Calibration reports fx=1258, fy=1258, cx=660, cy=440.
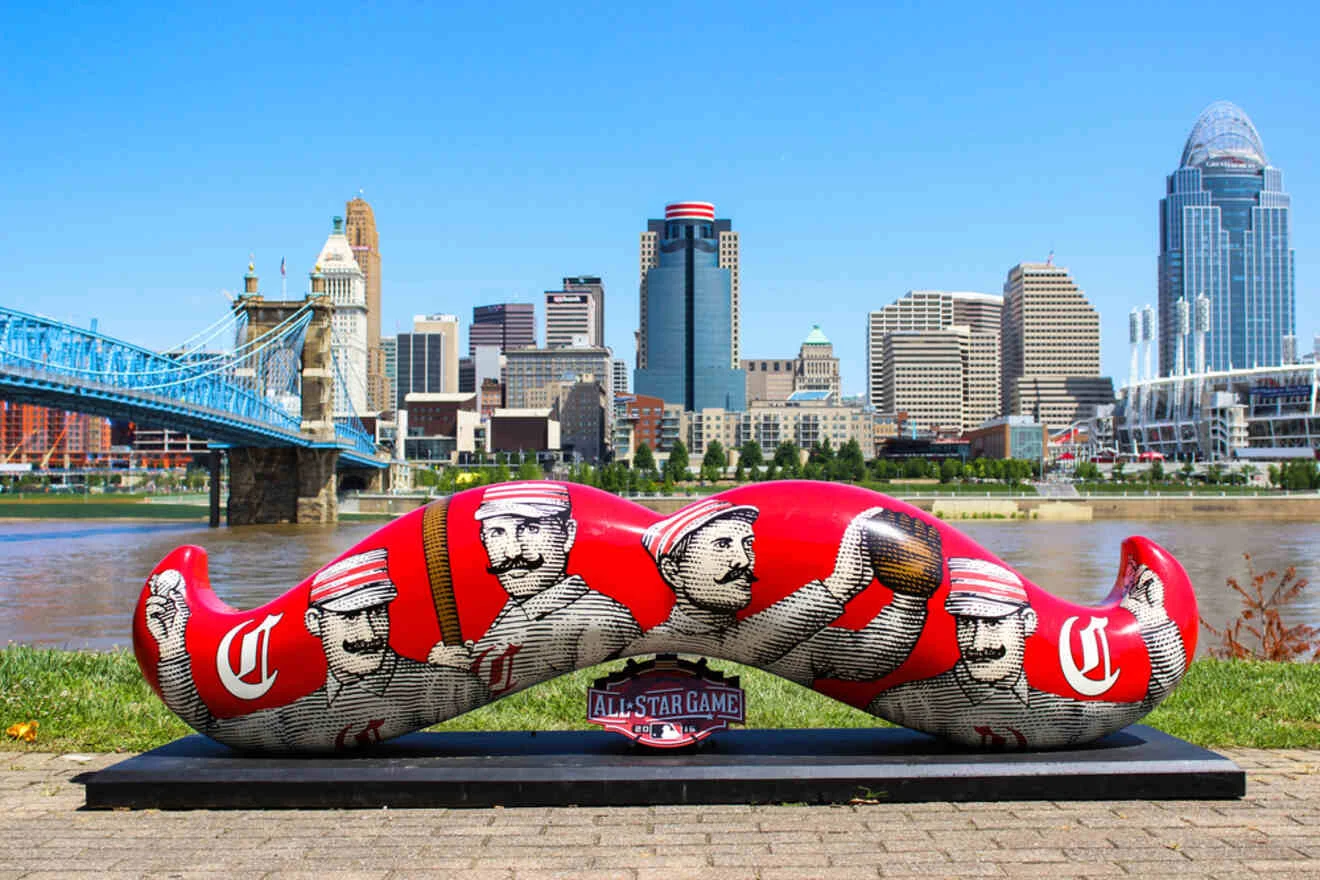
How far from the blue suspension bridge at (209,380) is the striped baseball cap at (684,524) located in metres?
38.6

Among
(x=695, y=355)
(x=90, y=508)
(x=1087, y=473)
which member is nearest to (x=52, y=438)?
(x=90, y=508)

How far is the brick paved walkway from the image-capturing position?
4.87m

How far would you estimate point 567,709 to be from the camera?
854 cm

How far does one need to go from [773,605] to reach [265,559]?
1432 inches

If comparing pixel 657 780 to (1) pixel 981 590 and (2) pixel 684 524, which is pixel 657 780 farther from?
(1) pixel 981 590

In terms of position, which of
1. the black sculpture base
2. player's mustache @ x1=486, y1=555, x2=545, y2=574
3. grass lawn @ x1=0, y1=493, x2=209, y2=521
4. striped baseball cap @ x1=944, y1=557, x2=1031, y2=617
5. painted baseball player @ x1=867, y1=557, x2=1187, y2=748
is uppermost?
player's mustache @ x1=486, y1=555, x2=545, y2=574

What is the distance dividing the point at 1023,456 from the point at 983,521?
315 ft


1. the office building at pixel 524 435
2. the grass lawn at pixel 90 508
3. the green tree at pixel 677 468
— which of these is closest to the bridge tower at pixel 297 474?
the grass lawn at pixel 90 508

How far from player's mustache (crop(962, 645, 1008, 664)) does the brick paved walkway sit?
0.66m

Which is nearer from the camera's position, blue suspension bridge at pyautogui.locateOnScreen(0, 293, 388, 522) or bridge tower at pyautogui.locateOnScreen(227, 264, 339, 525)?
blue suspension bridge at pyautogui.locateOnScreen(0, 293, 388, 522)

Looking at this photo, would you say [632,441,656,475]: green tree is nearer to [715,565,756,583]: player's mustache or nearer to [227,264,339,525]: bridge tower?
[227,264,339,525]: bridge tower

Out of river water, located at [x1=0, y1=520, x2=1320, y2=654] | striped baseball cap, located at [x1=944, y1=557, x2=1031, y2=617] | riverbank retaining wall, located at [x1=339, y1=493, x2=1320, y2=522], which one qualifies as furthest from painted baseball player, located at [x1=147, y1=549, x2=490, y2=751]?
riverbank retaining wall, located at [x1=339, y1=493, x2=1320, y2=522]

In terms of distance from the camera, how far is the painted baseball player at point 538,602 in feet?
19.1

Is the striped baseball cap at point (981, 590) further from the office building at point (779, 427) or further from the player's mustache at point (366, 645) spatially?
the office building at point (779, 427)
